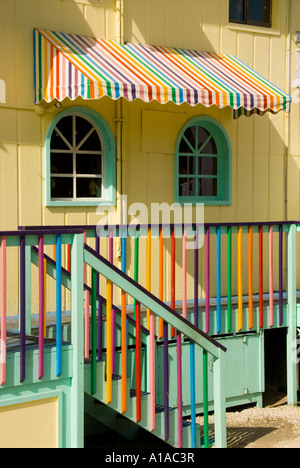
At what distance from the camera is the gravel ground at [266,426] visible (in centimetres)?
714

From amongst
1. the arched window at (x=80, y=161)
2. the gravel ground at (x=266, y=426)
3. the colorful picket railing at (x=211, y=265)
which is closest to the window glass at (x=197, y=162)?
the colorful picket railing at (x=211, y=265)

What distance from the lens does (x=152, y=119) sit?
880 centimetres

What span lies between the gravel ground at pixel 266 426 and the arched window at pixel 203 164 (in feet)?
8.43

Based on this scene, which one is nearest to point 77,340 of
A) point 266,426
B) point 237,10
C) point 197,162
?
point 266,426

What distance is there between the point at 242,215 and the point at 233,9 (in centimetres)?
265

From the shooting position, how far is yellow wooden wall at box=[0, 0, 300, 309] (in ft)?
25.5

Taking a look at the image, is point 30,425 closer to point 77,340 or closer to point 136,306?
point 77,340

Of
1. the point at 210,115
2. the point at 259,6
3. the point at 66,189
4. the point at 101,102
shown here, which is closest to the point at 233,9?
the point at 259,6

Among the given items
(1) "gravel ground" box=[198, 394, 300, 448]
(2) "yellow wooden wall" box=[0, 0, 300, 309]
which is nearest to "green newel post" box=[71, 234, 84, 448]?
(1) "gravel ground" box=[198, 394, 300, 448]

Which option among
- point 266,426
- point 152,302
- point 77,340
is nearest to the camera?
point 77,340

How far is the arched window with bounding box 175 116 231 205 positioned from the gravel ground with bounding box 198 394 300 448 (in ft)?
8.43

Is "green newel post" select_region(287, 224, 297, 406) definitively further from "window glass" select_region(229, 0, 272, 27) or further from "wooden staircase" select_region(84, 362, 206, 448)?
"window glass" select_region(229, 0, 272, 27)

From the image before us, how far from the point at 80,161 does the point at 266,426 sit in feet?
11.4

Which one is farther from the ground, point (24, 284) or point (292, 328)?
point (24, 284)
